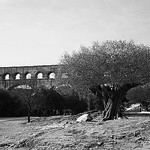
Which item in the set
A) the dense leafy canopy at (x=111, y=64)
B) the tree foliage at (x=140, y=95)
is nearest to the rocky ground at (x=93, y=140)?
the dense leafy canopy at (x=111, y=64)

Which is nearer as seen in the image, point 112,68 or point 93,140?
point 93,140

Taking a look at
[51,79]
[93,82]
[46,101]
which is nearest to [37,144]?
[93,82]

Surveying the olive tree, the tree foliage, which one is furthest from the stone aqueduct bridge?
the olive tree

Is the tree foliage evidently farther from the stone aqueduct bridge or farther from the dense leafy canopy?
the dense leafy canopy

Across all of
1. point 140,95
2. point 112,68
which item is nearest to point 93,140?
point 112,68

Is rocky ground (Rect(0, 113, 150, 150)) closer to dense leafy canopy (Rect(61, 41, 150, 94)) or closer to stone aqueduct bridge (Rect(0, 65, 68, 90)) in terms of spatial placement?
dense leafy canopy (Rect(61, 41, 150, 94))

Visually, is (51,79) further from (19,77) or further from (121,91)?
(121,91)

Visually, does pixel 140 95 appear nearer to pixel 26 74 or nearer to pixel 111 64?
pixel 26 74

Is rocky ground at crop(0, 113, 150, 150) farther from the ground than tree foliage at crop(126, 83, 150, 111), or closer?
closer

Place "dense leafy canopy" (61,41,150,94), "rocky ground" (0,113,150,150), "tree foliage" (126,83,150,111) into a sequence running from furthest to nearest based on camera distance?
"tree foliage" (126,83,150,111)
"dense leafy canopy" (61,41,150,94)
"rocky ground" (0,113,150,150)

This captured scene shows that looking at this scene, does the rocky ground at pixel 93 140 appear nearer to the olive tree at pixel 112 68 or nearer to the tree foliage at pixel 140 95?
the olive tree at pixel 112 68

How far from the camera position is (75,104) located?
48.3 meters

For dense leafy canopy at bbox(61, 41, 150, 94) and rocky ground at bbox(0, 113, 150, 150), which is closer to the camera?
rocky ground at bbox(0, 113, 150, 150)

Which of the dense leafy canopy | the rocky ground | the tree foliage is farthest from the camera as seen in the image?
the tree foliage
